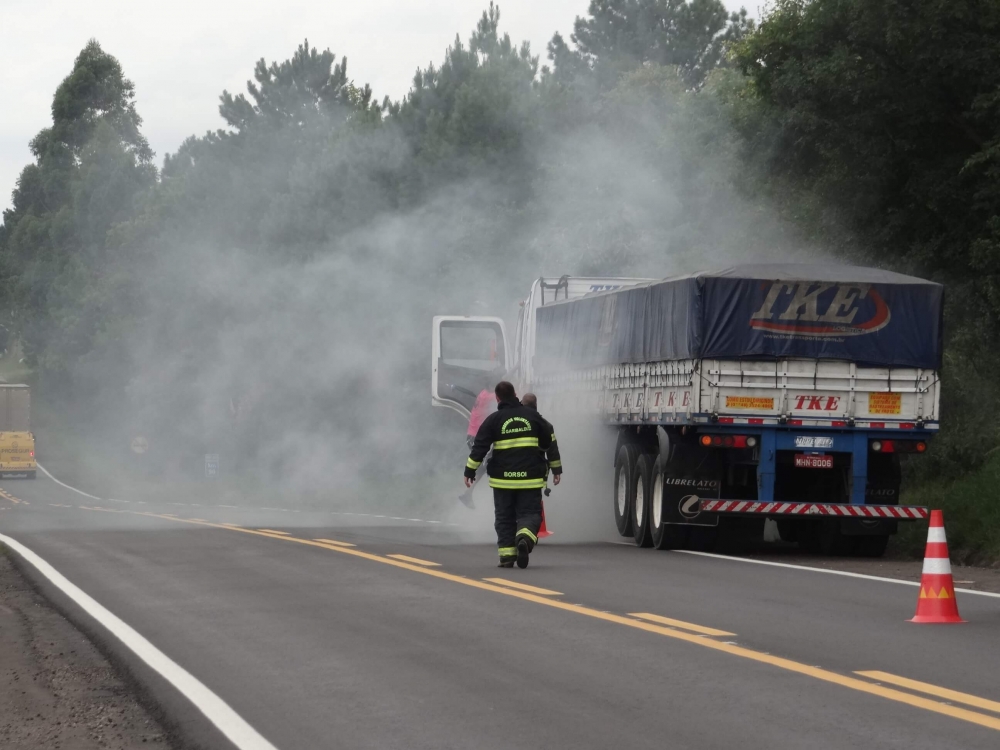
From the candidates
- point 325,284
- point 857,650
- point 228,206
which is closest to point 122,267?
point 228,206

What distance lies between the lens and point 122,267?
8481 centimetres

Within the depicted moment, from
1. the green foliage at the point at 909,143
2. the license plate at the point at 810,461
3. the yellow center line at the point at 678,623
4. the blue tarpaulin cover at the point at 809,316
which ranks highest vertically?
the green foliage at the point at 909,143

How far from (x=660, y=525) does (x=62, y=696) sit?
10722 mm

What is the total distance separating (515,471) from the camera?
1526 cm

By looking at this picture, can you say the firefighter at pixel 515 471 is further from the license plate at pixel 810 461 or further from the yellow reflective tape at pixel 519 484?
the license plate at pixel 810 461

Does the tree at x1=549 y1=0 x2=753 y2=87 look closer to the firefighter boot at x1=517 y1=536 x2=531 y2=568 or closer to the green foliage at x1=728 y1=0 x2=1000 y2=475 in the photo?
the green foliage at x1=728 y1=0 x2=1000 y2=475

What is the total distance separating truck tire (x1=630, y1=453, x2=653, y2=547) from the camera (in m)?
18.9

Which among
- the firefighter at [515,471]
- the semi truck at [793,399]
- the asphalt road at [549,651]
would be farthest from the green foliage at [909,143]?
the asphalt road at [549,651]

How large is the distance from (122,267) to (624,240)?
50.3 meters

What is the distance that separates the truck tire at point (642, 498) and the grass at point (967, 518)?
2.86 meters

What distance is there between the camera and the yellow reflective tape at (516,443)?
50.5 ft

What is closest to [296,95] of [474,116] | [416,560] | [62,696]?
[474,116]

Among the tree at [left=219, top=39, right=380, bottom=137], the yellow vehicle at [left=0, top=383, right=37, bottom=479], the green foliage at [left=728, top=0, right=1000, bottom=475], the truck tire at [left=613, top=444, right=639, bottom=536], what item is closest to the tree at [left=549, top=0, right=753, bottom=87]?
the tree at [left=219, top=39, right=380, bottom=137]

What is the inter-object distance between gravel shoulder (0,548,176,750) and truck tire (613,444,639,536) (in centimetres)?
941
